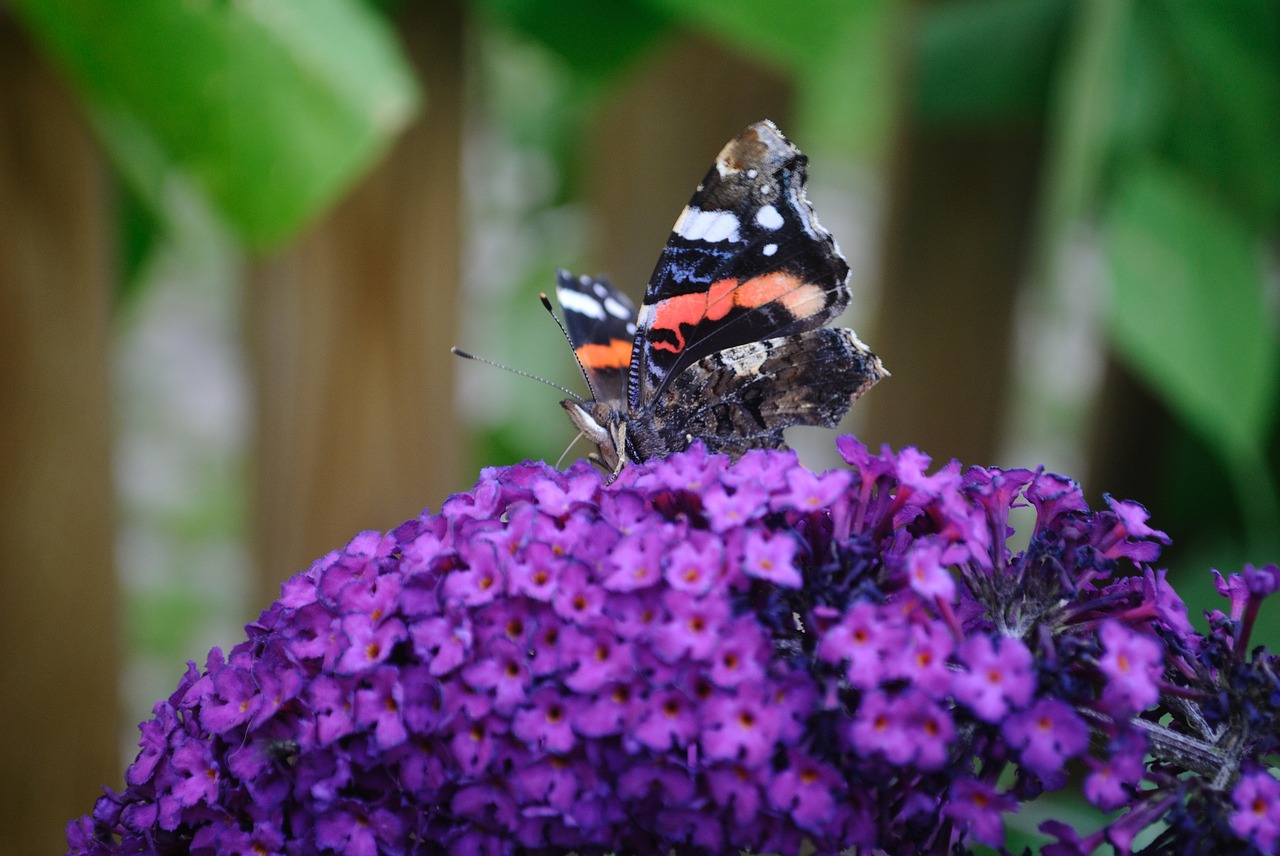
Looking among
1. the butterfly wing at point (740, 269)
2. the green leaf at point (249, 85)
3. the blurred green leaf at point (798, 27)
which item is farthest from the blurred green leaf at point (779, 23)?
the green leaf at point (249, 85)

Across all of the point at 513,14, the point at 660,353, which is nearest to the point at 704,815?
the point at 660,353

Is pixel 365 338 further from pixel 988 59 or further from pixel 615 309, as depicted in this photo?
pixel 988 59

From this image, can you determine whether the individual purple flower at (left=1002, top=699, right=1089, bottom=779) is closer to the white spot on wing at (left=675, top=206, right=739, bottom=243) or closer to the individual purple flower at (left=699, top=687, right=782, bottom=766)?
the individual purple flower at (left=699, top=687, right=782, bottom=766)

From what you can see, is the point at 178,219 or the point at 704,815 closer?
the point at 704,815

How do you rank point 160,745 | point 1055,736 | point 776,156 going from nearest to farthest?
point 1055,736, point 160,745, point 776,156

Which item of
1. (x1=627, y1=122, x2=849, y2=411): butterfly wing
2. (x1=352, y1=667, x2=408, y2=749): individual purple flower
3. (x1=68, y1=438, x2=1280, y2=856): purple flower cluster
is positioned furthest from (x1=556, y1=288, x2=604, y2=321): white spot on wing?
(x1=352, y1=667, x2=408, y2=749): individual purple flower

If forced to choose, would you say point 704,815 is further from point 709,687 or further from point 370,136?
point 370,136

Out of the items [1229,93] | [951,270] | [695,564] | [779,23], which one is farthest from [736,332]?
[1229,93]
